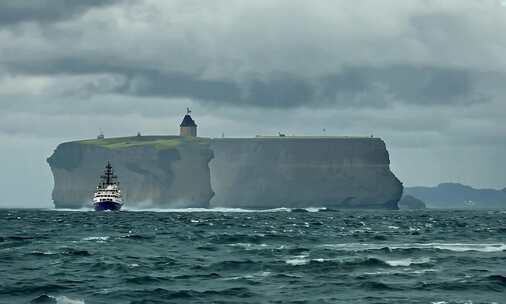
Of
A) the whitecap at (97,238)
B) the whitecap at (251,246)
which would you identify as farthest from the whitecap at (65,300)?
the whitecap at (97,238)

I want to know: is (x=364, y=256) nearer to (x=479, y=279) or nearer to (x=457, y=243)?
(x=479, y=279)

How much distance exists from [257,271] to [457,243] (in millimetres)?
33947

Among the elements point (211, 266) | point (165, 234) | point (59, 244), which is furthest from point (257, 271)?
point (165, 234)

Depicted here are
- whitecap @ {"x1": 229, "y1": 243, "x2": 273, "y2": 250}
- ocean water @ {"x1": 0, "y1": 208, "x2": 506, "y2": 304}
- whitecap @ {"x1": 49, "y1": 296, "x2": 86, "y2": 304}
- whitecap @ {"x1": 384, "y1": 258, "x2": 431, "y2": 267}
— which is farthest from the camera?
whitecap @ {"x1": 229, "y1": 243, "x2": 273, "y2": 250}

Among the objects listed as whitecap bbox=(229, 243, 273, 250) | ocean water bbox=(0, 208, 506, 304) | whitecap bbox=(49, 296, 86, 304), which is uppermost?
whitecap bbox=(229, 243, 273, 250)

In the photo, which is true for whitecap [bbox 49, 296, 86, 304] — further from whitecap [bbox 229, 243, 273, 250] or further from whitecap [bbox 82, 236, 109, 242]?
whitecap [bbox 82, 236, 109, 242]

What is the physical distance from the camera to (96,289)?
48.7 m

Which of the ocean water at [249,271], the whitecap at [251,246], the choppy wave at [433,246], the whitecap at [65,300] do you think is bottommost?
the whitecap at [65,300]

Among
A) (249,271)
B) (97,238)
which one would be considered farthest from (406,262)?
(97,238)

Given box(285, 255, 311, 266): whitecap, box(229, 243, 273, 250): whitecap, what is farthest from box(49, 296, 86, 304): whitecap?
box(229, 243, 273, 250): whitecap

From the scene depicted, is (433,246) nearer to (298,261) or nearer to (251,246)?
(251,246)

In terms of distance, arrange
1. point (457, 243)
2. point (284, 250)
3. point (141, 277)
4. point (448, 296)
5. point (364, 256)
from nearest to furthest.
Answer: point (448, 296) → point (141, 277) → point (364, 256) → point (284, 250) → point (457, 243)

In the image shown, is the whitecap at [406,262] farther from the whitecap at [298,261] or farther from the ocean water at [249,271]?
the whitecap at [298,261]

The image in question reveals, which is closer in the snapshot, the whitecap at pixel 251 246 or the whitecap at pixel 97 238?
the whitecap at pixel 251 246
